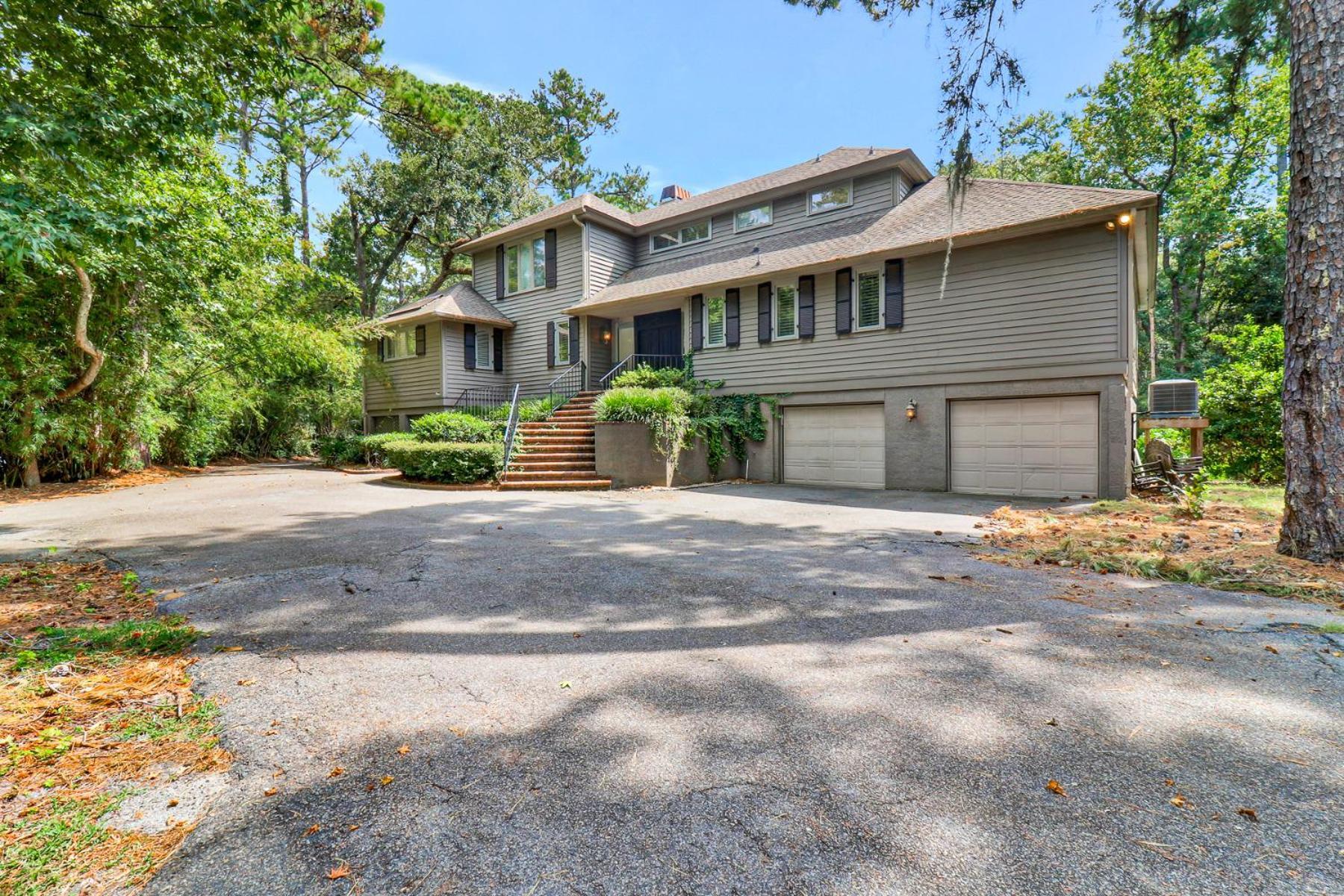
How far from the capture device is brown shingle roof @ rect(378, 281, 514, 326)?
1549cm

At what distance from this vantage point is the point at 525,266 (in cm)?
1670

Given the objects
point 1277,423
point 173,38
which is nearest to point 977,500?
point 1277,423

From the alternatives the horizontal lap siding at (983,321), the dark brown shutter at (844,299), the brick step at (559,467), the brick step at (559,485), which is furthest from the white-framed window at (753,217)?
the brick step at (559,485)

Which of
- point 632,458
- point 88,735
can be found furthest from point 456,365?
point 88,735

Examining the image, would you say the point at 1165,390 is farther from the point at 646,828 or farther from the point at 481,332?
the point at 481,332

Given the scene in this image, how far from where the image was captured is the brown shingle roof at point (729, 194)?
41.9 ft

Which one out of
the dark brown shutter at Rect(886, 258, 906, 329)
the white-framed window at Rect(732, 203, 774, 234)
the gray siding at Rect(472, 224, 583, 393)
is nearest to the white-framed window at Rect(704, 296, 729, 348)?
the white-framed window at Rect(732, 203, 774, 234)

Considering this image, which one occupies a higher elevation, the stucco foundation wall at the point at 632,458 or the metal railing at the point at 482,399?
the metal railing at the point at 482,399

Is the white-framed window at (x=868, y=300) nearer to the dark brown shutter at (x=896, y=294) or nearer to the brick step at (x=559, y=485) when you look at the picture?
the dark brown shutter at (x=896, y=294)

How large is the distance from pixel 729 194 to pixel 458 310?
26.2 feet

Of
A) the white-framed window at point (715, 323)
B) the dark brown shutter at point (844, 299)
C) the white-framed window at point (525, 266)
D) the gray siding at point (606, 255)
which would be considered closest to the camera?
the dark brown shutter at point (844, 299)

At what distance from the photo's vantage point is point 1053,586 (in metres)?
4.28

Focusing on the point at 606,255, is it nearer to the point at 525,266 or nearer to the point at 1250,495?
the point at 525,266

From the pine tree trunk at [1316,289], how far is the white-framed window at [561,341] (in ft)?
45.0
